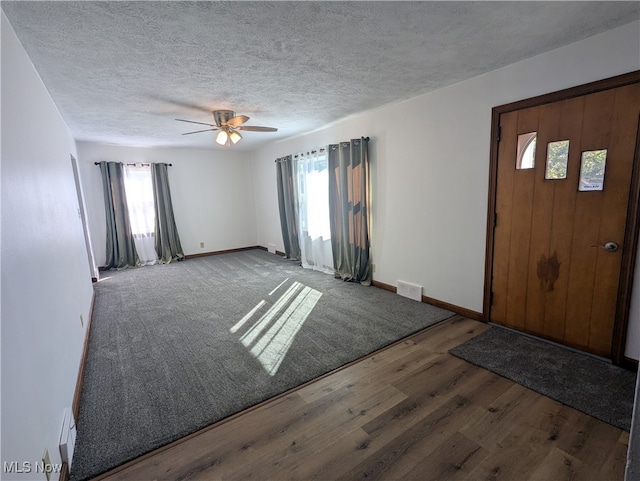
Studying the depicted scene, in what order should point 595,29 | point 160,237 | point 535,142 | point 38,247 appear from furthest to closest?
point 160,237 → point 535,142 → point 595,29 → point 38,247

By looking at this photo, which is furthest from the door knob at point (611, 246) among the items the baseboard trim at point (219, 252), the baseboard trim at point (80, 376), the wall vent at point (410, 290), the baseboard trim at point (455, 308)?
the baseboard trim at point (219, 252)

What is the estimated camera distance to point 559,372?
7.37 feet

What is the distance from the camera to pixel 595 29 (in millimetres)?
2098

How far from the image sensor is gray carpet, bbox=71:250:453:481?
1896 millimetres

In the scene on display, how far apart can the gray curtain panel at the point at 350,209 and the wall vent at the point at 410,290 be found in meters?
0.56

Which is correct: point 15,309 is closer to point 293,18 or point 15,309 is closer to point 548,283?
point 293,18

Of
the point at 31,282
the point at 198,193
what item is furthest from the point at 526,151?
the point at 198,193

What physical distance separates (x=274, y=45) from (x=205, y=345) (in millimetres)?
2516

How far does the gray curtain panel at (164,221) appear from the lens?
6023mm

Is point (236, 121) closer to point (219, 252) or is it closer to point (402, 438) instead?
point (402, 438)

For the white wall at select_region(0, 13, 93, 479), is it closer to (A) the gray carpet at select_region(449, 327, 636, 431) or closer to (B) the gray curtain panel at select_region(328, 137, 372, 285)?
(A) the gray carpet at select_region(449, 327, 636, 431)

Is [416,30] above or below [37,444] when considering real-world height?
above

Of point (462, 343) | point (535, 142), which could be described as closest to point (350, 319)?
point (462, 343)

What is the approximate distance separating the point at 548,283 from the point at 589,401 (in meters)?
0.97
